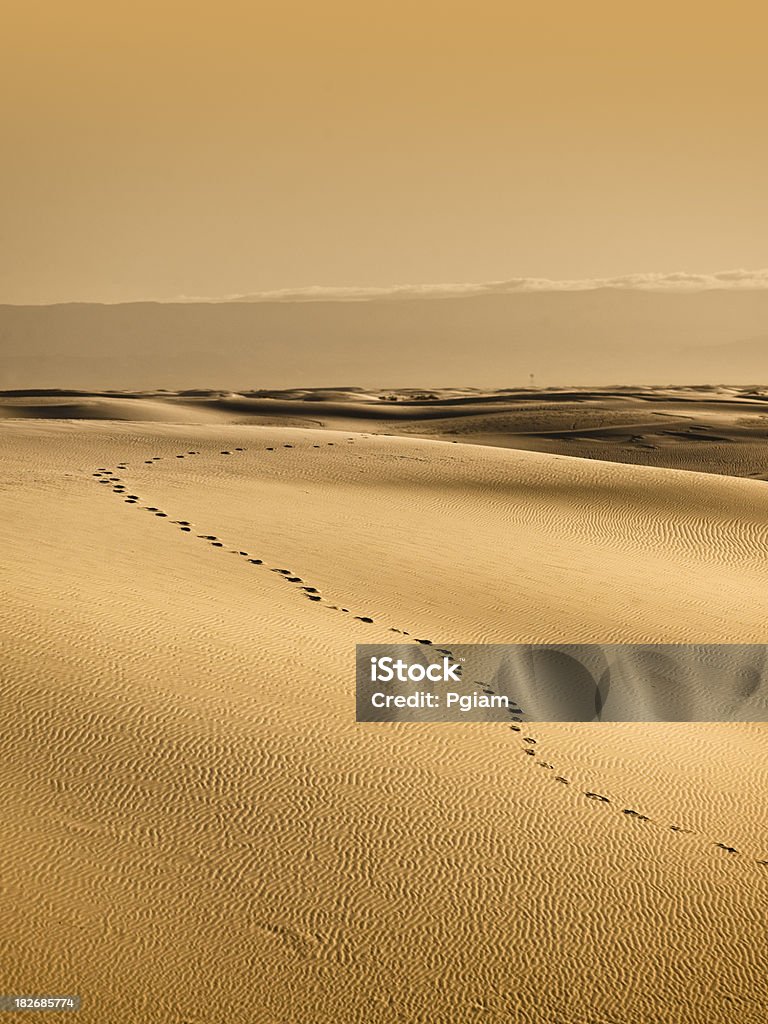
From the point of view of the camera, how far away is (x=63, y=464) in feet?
61.4

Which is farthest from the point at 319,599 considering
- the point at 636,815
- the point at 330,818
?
the point at 330,818

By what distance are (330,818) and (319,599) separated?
507cm

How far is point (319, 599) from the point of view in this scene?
11.4 metres

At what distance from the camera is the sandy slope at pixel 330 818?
520cm

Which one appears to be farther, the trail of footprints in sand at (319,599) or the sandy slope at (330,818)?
the trail of footprints in sand at (319,599)

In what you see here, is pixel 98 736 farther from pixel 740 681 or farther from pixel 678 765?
pixel 740 681

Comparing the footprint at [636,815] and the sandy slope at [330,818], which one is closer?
the sandy slope at [330,818]

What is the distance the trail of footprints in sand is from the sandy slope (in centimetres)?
4

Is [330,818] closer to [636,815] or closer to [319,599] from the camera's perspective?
[636,815]

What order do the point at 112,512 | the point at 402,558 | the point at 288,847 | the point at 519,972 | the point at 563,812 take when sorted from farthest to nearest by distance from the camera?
the point at 112,512
the point at 402,558
the point at 563,812
the point at 288,847
the point at 519,972

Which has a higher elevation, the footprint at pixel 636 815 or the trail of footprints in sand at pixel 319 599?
the trail of footprints in sand at pixel 319 599

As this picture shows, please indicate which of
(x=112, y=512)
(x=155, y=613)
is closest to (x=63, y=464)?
(x=112, y=512)

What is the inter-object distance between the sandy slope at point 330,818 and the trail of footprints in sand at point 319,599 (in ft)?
0.15

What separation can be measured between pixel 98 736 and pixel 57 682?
2.41 feet
